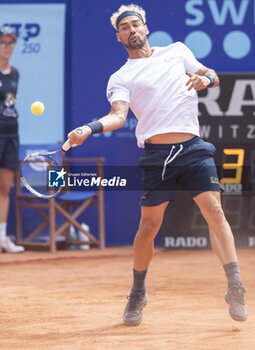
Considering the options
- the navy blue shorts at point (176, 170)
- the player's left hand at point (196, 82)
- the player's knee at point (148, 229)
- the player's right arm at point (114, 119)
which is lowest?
the player's knee at point (148, 229)

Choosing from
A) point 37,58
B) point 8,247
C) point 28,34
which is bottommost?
point 8,247

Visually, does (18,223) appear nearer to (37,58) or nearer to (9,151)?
(9,151)

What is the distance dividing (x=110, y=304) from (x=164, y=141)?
164cm

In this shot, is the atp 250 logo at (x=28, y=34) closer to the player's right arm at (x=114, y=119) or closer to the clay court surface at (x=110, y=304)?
the clay court surface at (x=110, y=304)

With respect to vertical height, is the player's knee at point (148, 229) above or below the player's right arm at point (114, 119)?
below

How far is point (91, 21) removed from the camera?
32.6 feet

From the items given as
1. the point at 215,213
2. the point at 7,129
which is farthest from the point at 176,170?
the point at 7,129

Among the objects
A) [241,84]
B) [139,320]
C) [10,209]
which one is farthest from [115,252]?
[139,320]

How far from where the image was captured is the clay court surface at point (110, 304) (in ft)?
14.4

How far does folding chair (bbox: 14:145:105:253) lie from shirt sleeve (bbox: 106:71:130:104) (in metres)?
4.54

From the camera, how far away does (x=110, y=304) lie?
5734 mm

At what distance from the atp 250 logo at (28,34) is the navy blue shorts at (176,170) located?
5682 mm

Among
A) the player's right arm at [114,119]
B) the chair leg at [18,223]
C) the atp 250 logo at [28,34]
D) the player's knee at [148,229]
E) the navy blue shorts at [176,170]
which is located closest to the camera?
the player's right arm at [114,119]

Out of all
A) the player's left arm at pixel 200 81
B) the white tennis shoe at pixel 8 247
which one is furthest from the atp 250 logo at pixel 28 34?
the player's left arm at pixel 200 81
